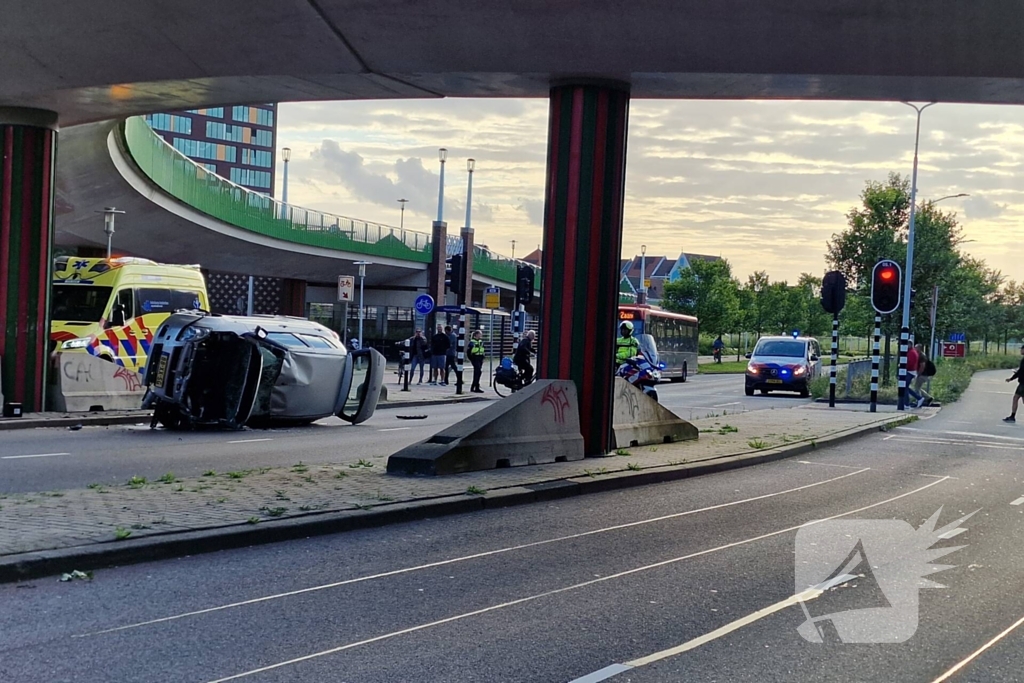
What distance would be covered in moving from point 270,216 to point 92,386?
25.0 meters

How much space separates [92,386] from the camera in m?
19.1

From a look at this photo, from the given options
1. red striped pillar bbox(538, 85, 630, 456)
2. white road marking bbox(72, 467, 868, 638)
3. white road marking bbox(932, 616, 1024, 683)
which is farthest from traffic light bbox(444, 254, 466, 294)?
white road marking bbox(932, 616, 1024, 683)

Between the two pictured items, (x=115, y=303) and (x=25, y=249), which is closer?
(x=25, y=249)

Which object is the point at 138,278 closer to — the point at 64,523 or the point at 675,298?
the point at 64,523

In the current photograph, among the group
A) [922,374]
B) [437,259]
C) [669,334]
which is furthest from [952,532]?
[437,259]

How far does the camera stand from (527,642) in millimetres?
5738

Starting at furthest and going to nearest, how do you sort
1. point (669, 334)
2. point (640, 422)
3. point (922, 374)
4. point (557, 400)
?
point (669, 334) → point (922, 374) → point (640, 422) → point (557, 400)

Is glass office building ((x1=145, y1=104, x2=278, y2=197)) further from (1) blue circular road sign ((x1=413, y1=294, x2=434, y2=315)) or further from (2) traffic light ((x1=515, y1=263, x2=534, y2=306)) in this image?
(2) traffic light ((x1=515, y1=263, x2=534, y2=306))

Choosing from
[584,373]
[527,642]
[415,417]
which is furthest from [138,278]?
[527,642]

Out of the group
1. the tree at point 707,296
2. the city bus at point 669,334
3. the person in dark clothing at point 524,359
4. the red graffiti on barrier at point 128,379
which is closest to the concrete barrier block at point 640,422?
the red graffiti on barrier at point 128,379

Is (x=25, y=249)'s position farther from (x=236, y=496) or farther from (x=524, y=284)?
(x=236, y=496)

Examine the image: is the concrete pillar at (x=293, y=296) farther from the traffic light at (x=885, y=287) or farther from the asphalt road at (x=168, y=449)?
the asphalt road at (x=168, y=449)

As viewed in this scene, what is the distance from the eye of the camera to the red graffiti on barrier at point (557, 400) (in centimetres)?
1278

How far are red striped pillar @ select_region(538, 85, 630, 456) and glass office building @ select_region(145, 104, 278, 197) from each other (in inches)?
3874
